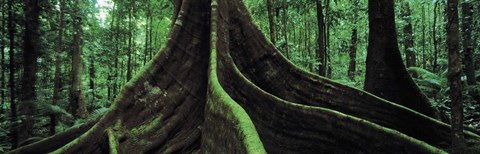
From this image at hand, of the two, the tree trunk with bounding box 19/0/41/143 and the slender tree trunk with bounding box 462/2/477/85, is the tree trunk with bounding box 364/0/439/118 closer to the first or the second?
the slender tree trunk with bounding box 462/2/477/85

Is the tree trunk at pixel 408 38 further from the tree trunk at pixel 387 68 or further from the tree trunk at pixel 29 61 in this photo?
the tree trunk at pixel 29 61

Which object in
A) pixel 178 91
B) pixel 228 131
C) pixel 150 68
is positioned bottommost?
pixel 228 131

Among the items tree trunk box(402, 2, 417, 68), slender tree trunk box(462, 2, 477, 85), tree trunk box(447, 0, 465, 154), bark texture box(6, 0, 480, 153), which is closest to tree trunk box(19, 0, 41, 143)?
bark texture box(6, 0, 480, 153)

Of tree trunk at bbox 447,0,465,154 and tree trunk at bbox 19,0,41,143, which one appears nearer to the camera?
tree trunk at bbox 447,0,465,154

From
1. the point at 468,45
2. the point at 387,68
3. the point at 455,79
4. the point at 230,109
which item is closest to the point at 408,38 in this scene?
the point at 468,45

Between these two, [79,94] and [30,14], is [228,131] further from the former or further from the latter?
[79,94]

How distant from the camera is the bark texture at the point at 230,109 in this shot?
3.48m

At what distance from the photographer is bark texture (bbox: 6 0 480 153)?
3477 millimetres

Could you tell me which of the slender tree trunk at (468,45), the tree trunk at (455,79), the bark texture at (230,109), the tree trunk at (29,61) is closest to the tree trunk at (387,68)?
the bark texture at (230,109)

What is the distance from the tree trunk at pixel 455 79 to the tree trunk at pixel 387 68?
1379 mm

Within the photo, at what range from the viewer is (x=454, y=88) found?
3.59 meters

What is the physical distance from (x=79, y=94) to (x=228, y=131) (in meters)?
9.12

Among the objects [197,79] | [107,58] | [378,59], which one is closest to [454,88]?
[378,59]

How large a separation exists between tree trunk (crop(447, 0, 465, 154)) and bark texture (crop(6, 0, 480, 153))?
0.42 m
